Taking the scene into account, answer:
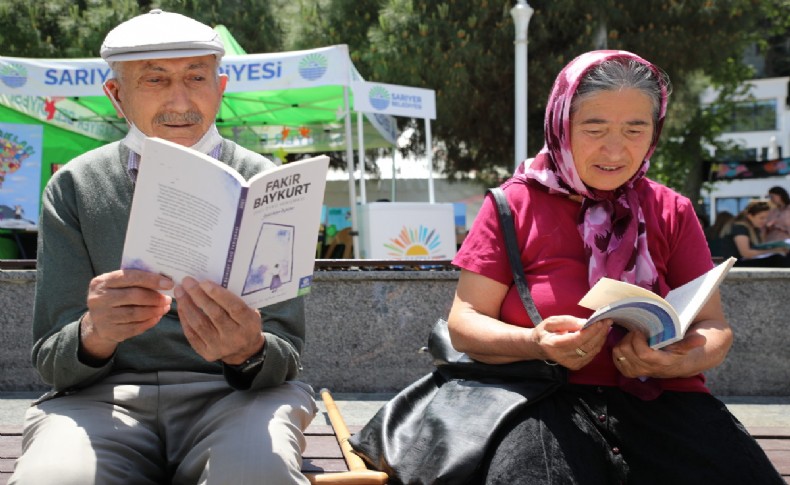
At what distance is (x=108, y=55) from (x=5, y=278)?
3068 mm

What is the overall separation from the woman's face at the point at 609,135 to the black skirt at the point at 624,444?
593 millimetres

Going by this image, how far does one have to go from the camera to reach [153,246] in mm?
1923

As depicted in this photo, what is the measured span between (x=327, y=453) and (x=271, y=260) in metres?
1.00

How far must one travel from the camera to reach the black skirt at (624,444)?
221 centimetres

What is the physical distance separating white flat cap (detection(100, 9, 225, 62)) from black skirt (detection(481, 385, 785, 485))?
4.17 ft

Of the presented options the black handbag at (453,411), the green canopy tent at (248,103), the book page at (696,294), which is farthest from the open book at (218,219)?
the green canopy tent at (248,103)

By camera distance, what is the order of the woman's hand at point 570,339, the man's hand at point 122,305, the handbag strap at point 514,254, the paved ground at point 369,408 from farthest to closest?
the paved ground at point 369,408, the handbag strap at point 514,254, the woman's hand at point 570,339, the man's hand at point 122,305

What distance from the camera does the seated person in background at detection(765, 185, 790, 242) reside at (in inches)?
396

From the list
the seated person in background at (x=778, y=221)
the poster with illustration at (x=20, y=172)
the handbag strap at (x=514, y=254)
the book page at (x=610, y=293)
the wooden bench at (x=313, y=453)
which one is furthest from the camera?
the poster with illustration at (x=20, y=172)

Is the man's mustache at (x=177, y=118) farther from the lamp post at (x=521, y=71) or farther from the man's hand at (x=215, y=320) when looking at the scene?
the lamp post at (x=521, y=71)

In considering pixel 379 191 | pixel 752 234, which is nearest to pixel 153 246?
pixel 752 234

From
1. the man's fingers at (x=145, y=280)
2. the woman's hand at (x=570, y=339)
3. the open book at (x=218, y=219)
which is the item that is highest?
the open book at (x=218, y=219)

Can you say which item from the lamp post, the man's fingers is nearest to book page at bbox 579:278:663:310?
the man's fingers

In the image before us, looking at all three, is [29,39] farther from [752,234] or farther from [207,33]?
[207,33]
